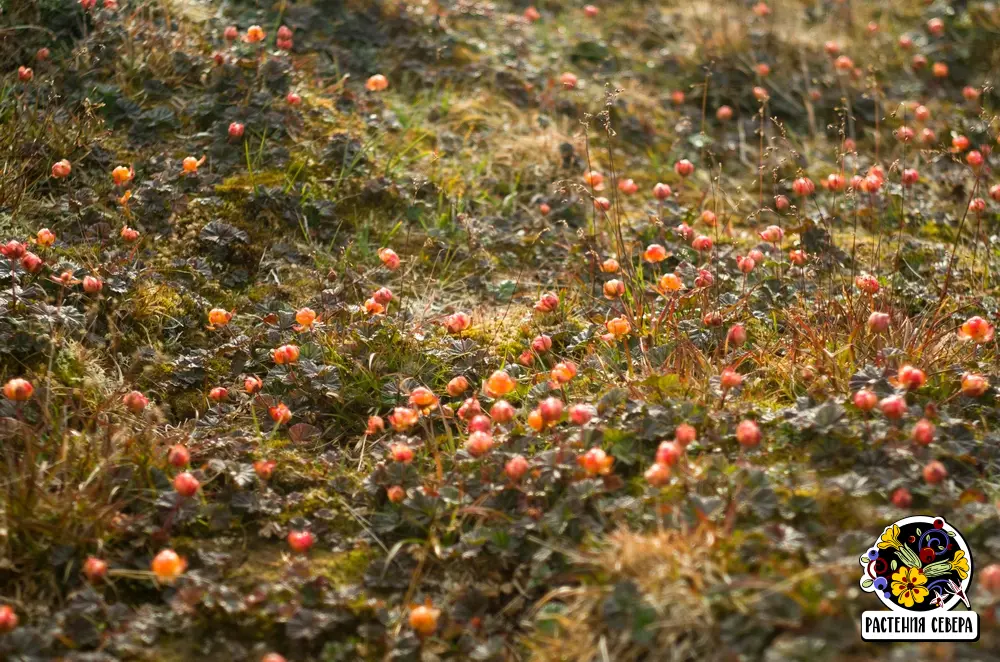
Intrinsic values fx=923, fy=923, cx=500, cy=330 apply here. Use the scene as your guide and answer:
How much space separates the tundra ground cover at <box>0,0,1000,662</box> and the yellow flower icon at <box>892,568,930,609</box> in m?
0.14

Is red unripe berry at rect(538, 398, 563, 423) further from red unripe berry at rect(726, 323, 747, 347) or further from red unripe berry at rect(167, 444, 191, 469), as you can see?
red unripe berry at rect(167, 444, 191, 469)

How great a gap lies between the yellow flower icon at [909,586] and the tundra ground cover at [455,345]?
0.14m

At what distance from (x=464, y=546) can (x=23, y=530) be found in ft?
4.12

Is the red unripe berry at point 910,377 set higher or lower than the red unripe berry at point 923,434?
higher

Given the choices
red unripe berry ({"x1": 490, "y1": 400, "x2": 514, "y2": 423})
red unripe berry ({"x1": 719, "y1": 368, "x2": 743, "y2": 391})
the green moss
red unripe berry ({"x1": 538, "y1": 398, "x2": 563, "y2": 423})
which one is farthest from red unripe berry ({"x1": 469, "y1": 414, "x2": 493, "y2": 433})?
red unripe berry ({"x1": 719, "y1": 368, "x2": 743, "y2": 391})

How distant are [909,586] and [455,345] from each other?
5.82 feet

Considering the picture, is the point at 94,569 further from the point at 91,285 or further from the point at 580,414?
the point at 580,414

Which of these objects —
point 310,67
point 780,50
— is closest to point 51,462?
point 310,67

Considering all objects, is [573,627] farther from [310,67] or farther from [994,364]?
[310,67]

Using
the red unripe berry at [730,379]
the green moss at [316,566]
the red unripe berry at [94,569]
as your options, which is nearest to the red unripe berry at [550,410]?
the red unripe berry at [730,379]

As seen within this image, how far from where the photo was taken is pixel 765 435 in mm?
2936

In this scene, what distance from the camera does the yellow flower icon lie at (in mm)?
2393

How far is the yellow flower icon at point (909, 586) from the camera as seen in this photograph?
2.39 meters

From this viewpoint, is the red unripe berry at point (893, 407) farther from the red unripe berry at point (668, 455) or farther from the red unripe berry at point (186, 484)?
the red unripe berry at point (186, 484)
